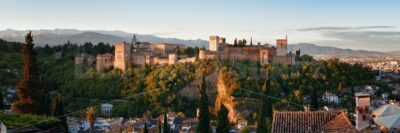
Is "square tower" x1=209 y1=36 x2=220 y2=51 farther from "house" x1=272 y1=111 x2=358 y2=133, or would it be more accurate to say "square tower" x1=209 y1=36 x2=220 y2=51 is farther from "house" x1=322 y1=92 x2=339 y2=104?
"house" x1=272 y1=111 x2=358 y2=133

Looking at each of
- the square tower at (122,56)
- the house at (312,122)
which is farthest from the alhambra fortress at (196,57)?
the house at (312,122)

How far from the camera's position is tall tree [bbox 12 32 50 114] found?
14.0 metres

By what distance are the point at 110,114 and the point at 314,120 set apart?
142 feet

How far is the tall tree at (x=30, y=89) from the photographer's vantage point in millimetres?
14000

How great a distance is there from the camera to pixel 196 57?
58781mm

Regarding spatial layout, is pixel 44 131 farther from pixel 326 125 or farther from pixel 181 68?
pixel 181 68

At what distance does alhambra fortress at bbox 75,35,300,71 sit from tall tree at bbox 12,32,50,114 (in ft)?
142

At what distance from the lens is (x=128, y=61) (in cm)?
6378

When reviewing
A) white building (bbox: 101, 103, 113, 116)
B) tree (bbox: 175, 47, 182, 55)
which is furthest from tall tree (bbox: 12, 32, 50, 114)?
tree (bbox: 175, 47, 182, 55)

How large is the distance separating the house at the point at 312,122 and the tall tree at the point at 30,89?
6.59 meters

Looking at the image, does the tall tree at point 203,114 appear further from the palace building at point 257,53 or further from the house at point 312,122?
the palace building at point 257,53

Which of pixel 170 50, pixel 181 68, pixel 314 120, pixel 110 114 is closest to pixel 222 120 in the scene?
pixel 314 120

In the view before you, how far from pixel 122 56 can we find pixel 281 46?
18676 millimetres

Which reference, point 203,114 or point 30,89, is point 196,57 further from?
point 30,89
